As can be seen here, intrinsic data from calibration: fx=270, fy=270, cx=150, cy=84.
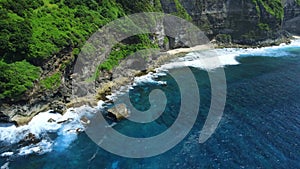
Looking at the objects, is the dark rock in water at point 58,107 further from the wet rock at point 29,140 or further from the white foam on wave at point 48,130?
the wet rock at point 29,140

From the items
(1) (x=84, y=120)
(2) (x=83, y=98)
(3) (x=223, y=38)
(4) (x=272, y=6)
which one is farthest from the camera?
(4) (x=272, y=6)

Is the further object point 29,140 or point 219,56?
point 219,56

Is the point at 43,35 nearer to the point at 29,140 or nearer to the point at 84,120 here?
the point at 84,120

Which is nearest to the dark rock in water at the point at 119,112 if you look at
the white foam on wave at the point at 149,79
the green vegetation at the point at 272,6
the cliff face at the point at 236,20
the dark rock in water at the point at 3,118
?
the dark rock in water at the point at 3,118

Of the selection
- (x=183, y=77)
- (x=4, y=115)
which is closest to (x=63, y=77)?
(x=4, y=115)

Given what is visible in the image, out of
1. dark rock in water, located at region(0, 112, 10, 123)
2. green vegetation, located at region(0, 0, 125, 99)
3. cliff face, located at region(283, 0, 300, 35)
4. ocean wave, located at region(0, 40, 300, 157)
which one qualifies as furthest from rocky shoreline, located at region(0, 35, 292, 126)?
cliff face, located at region(283, 0, 300, 35)

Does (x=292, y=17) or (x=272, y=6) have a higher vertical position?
(x=272, y=6)

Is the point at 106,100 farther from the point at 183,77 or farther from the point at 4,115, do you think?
the point at 183,77

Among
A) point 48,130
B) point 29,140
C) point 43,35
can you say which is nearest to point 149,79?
point 43,35
